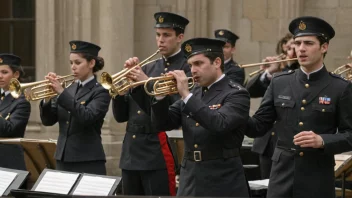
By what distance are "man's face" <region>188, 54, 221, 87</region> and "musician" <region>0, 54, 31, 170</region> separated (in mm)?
3122

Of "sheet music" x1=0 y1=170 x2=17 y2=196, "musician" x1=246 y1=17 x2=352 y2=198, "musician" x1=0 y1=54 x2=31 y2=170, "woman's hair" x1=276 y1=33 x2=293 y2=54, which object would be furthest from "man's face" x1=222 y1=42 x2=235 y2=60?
"sheet music" x1=0 y1=170 x2=17 y2=196

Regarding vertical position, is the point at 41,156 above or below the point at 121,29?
below

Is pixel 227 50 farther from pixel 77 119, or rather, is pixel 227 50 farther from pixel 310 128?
pixel 310 128

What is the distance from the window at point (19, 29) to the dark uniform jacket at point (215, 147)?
6443 mm

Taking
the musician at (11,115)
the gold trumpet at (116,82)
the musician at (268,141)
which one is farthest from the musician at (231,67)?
the gold trumpet at (116,82)

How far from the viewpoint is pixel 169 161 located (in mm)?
8883

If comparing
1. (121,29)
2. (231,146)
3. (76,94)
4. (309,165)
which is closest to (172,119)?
(231,146)

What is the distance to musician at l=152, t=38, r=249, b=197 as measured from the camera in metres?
7.26

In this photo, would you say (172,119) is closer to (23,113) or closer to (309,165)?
(309,165)

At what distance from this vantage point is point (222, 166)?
7281mm

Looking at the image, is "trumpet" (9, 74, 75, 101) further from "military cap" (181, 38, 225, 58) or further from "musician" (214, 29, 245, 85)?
"military cap" (181, 38, 225, 58)

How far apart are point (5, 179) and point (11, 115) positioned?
2.48 meters

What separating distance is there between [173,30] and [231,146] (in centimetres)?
164

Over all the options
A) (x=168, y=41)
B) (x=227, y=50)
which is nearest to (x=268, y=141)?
(x=227, y=50)
